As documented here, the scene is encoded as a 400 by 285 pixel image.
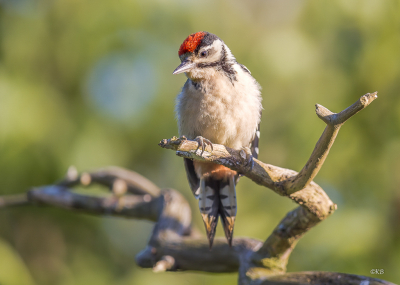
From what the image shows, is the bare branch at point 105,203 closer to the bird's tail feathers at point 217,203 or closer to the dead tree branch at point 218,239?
the dead tree branch at point 218,239

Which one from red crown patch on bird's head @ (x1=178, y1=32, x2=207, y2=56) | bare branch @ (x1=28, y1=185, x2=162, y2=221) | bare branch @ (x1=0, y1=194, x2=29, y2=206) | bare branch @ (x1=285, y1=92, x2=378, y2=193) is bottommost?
bare branch @ (x1=0, y1=194, x2=29, y2=206)

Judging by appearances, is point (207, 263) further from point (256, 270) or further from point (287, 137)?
point (287, 137)

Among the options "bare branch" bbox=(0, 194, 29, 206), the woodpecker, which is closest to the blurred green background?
"bare branch" bbox=(0, 194, 29, 206)

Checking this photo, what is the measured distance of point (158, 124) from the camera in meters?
5.17

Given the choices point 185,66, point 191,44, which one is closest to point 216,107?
point 185,66

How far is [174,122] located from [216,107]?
96.8 inches

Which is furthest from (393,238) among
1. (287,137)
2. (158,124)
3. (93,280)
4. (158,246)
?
(93,280)

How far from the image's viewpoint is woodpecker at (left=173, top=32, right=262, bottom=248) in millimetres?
2742

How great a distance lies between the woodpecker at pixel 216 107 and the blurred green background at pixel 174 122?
5.21 ft

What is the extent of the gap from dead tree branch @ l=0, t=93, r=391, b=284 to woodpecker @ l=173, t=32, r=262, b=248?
11.8 inches

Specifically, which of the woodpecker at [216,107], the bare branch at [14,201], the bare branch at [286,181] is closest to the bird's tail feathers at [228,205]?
the woodpecker at [216,107]

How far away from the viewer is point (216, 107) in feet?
8.94

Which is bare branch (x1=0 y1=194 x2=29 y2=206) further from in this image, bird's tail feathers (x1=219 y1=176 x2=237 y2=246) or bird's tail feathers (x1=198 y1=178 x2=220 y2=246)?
bird's tail feathers (x1=219 y1=176 x2=237 y2=246)

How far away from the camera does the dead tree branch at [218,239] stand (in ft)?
7.12
